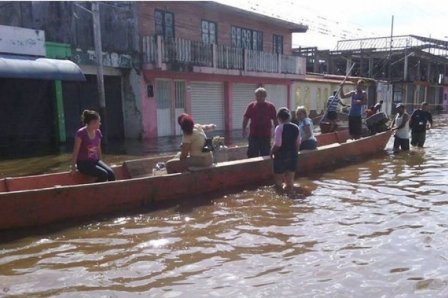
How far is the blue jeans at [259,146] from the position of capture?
30.3 ft

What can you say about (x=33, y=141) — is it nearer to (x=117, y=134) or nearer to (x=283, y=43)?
(x=117, y=134)

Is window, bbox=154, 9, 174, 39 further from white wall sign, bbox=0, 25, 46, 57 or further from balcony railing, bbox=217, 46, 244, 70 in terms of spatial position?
white wall sign, bbox=0, 25, 46, 57

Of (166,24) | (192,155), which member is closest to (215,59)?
(166,24)

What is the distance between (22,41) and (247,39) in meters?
12.5

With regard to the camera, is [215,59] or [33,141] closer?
Answer: [33,141]

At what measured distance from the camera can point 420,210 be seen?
665 centimetres

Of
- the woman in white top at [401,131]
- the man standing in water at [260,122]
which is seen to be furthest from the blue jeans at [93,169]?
the woman in white top at [401,131]

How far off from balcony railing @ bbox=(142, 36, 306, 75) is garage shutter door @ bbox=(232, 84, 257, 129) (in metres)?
1.41

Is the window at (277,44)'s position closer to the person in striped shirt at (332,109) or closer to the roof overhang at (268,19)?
the roof overhang at (268,19)

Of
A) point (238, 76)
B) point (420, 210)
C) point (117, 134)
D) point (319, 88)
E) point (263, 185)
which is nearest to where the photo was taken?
point (420, 210)

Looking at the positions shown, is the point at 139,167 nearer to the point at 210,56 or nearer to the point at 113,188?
the point at 113,188

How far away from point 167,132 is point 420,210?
45.5 feet

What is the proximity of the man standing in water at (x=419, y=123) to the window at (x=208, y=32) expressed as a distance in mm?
10204

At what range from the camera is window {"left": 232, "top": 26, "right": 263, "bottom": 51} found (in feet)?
74.9
